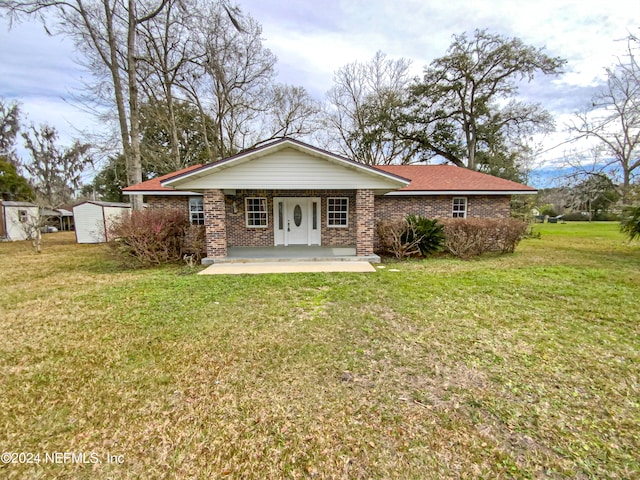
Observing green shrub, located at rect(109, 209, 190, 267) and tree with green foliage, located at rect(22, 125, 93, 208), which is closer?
green shrub, located at rect(109, 209, 190, 267)

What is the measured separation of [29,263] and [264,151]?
9.67 m

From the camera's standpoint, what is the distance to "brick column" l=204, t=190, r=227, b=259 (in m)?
9.46

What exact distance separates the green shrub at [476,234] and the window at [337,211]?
4.26 m

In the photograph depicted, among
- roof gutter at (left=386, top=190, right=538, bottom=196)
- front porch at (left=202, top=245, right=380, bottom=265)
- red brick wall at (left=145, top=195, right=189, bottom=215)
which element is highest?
roof gutter at (left=386, top=190, right=538, bottom=196)

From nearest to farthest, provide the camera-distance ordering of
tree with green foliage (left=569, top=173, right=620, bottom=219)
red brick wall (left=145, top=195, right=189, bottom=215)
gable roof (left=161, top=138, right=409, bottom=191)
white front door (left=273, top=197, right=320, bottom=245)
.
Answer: gable roof (left=161, top=138, right=409, bottom=191) < white front door (left=273, top=197, right=320, bottom=245) < red brick wall (left=145, top=195, right=189, bottom=215) < tree with green foliage (left=569, top=173, right=620, bottom=219)

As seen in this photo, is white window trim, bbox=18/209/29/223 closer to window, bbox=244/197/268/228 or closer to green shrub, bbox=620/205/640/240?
window, bbox=244/197/268/228

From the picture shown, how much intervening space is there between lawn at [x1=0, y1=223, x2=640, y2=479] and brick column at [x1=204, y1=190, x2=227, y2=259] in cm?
379

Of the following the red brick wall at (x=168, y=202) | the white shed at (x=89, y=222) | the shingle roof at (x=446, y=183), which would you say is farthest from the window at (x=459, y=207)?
the white shed at (x=89, y=222)

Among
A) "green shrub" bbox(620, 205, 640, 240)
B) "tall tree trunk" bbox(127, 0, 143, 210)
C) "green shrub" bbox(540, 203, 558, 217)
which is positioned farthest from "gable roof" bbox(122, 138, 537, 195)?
"green shrub" bbox(540, 203, 558, 217)

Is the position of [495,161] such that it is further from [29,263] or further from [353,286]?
[29,263]

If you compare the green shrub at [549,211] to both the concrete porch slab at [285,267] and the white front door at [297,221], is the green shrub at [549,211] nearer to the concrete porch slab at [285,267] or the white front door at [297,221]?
the white front door at [297,221]

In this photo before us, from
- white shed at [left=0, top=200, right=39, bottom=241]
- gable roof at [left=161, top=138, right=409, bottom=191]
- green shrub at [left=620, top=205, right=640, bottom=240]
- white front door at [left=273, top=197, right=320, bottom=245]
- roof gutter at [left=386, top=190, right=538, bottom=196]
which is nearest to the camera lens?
gable roof at [left=161, top=138, right=409, bottom=191]

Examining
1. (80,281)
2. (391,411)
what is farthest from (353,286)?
(80,281)

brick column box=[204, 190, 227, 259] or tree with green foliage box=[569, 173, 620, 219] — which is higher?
tree with green foliage box=[569, 173, 620, 219]
